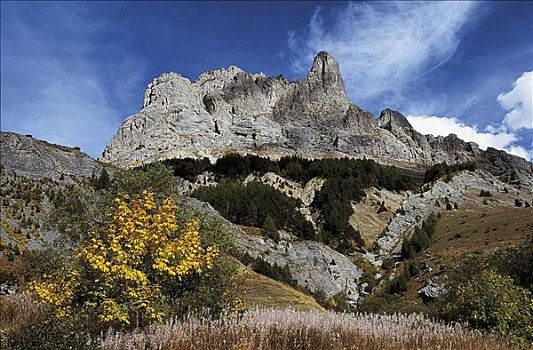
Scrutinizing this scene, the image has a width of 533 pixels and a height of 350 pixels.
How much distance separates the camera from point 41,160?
49.6 meters

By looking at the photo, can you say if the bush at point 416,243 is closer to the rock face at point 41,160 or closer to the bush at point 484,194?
the bush at point 484,194

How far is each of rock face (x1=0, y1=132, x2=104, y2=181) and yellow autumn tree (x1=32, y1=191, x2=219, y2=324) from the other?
39.8 m

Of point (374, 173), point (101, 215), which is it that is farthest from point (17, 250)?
point (374, 173)

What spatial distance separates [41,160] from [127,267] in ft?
150

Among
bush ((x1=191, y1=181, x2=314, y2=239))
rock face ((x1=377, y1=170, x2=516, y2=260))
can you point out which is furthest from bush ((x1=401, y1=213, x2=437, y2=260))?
bush ((x1=191, y1=181, x2=314, y2=239))

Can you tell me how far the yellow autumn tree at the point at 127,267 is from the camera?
9523 millimetres

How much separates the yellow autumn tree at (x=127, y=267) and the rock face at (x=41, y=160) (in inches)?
1567

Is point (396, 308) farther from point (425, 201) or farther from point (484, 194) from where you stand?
point (484, 194)

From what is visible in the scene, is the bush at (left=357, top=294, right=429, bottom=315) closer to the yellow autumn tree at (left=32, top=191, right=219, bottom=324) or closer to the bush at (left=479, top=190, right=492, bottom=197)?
the yellow autumn tree at (left=32, top=191, right=219, bottom=324)

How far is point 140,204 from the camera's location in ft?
34.1

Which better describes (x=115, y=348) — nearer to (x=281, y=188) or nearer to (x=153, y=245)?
(x=153, y=245)

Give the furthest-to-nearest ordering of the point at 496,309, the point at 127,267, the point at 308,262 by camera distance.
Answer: the point at 308,262
the point at 496,309
the point at 127,267

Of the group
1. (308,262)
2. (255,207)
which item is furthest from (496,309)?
(255,207)

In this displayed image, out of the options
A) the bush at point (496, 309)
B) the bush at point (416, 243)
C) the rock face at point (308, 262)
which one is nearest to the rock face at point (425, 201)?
the bush at point (416, 243)
